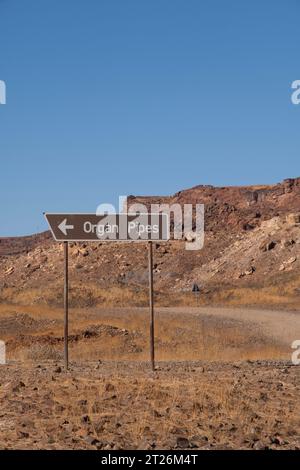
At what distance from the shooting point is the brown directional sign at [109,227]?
45.2 feet

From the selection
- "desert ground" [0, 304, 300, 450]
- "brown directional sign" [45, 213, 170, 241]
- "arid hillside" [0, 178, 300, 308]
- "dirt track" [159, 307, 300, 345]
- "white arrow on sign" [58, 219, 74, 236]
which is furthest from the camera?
"arid hillside" [0, 178, 300, 308]

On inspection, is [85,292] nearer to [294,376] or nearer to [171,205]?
[294,376]

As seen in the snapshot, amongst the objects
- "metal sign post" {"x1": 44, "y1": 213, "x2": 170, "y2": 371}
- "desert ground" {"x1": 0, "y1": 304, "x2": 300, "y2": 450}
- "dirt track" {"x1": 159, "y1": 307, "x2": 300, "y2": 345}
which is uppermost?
"metal sign post" {"x1": 44, "y1": 213, "x2": 170, "y2": 371}

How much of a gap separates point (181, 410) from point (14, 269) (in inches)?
3038

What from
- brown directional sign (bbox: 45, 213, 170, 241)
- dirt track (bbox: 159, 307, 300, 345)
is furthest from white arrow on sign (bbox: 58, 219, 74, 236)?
dirt track (bbox: 159, 307, 300, 345)

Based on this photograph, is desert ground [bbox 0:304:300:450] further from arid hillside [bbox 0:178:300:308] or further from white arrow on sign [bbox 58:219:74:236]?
arid hillside [bbox 0:178:300:308]

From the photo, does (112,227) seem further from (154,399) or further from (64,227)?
(154,399)

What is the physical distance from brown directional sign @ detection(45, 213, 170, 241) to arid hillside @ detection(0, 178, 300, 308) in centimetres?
2220

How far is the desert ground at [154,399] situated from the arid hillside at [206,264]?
65.4ft

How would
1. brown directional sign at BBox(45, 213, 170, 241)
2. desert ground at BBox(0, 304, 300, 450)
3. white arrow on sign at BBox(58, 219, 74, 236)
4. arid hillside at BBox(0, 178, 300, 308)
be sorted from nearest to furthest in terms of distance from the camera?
desert ground at BBox(0, 304, 300, 450) < brown directional sign at BBox(45, 213, 170, 241) < white arrow on sign at BBox(58, 219, 74, 236) < arid hillside at BBox(0, 178, 300, 308)

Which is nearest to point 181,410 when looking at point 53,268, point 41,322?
point 41,322

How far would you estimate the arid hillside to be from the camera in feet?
144

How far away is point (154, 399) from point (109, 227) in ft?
14.8
